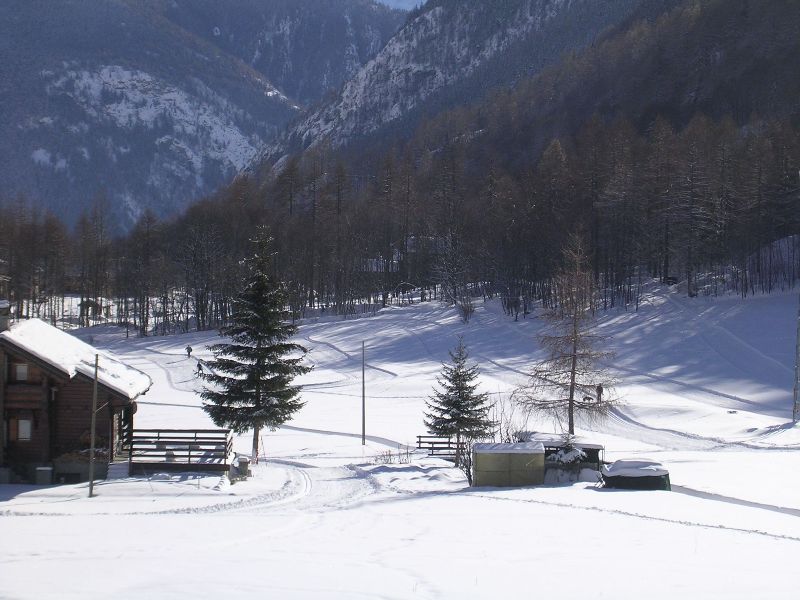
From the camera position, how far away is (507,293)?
220 feet

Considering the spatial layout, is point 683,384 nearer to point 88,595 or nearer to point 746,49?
point 88,595

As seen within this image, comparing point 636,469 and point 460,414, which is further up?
point 460,414

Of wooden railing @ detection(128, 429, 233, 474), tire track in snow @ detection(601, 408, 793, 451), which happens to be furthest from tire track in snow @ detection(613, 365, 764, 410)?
wooden railing @ detection(128, 429, 233, 474)

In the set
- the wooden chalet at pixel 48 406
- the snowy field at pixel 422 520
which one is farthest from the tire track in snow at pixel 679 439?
the wooden chalet at pixel 48 406

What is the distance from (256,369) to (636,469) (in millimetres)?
14405

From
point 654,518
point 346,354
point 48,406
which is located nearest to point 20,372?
point 48,406

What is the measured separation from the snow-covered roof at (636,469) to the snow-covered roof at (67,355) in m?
16.0

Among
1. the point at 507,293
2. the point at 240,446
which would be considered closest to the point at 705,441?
the point at 240,446

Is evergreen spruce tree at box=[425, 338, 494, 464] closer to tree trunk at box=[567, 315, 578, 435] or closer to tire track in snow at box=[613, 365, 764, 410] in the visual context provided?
tree trunk at box=[567, 315, 578, 435]

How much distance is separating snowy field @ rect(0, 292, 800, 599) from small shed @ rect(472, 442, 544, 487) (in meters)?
0.90

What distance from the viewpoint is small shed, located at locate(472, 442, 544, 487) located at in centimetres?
2216

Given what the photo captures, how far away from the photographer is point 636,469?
20.5m

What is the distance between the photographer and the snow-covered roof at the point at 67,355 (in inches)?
917

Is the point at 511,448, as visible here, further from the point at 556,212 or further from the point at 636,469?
the point at 556,212
